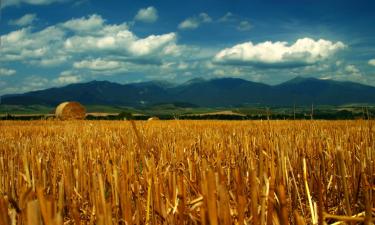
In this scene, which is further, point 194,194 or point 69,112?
point 69,112

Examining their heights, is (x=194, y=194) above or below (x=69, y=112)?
below

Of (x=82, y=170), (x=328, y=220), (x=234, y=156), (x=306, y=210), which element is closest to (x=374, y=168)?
(x=306, y=210)

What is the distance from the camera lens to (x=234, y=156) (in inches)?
199

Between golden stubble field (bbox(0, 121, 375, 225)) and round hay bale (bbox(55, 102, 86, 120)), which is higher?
round hay bale (bbox(55, 102, 86, 120))

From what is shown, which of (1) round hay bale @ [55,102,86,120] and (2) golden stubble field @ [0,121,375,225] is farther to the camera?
(1) round hay bale @ [55,102,86,120]

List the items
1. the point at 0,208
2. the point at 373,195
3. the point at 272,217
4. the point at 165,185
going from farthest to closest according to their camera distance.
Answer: the point at 165,185 → the point at 373,195 → the point at 272,217 → the point at 0,208

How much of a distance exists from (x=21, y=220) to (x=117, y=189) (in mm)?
616

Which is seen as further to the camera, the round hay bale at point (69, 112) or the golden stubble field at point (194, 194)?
the round hay bale at point (69, 112)

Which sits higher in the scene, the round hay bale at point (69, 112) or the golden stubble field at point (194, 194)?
the round hay bale at point (69, 112)

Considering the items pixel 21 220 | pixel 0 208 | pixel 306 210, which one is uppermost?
pixel 0 208

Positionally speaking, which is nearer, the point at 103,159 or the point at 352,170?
the point at 352,170

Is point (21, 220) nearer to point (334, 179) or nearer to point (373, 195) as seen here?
point (373, 195)

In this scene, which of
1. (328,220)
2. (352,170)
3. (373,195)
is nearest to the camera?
(328,220)

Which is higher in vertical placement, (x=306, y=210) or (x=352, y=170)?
(x=352, y=170)
